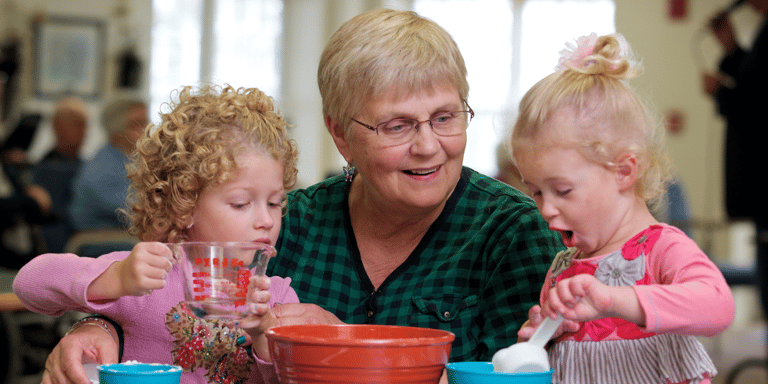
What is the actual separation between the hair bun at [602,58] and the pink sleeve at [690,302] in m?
0.34

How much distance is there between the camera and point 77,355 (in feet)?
3.96

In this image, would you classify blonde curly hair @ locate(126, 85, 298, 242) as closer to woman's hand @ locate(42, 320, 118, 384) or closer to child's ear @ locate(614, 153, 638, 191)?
woman's hand @ locate(42, 320, 118, 384)

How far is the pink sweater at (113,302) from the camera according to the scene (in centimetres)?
120

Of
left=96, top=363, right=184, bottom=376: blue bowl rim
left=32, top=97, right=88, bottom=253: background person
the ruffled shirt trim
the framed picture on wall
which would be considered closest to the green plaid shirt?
the ruffled shirt trim

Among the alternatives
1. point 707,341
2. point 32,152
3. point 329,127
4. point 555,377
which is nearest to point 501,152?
point 707,341

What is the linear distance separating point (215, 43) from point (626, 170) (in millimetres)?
8427

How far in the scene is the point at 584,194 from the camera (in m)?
1.20

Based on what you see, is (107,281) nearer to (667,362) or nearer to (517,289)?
(517,289)

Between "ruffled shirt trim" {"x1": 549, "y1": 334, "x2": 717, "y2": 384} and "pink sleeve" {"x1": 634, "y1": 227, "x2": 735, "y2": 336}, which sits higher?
"pink sleeve" {"x1": 634, "y1": 227, "x2": 735, "y2": 336}

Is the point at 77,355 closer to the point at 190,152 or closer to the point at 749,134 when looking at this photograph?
the point at 190,152

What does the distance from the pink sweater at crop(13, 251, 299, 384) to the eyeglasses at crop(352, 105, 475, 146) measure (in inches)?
16.0

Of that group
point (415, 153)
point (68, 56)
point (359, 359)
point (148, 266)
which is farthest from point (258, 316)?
point (68, 56)

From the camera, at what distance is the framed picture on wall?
27.5 ft

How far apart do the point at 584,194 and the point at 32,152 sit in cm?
822
